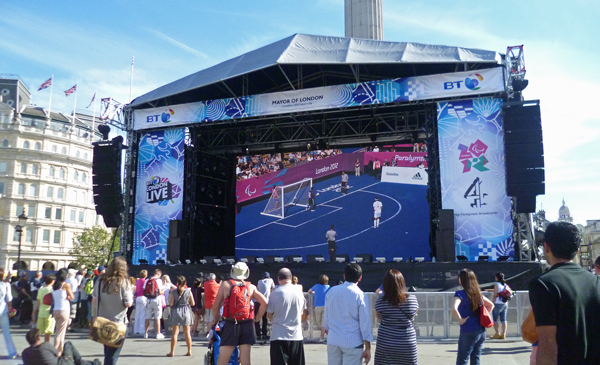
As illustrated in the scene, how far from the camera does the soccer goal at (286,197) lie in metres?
21.5

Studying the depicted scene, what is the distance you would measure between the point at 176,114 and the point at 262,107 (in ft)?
12.3

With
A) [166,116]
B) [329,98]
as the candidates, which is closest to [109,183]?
[166,116]

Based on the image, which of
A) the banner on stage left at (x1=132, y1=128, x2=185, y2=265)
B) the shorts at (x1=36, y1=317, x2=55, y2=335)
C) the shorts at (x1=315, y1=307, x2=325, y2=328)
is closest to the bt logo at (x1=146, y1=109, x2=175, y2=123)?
the banner on stage left at (x1=132, y1=128, x2=185, y2=265)

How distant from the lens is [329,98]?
57.8ft

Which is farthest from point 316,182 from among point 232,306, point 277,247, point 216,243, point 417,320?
point 232,306

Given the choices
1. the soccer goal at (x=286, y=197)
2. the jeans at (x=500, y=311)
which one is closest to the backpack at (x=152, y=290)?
the jeans at (x=500, y=311)

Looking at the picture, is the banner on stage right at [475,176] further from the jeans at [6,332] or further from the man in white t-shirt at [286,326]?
the jeans at [6,332]

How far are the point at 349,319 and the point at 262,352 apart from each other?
5.28 meters

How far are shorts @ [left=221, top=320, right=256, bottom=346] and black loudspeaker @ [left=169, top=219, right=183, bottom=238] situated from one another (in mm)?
13295

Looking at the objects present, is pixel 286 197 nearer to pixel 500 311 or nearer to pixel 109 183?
pixel 109 183

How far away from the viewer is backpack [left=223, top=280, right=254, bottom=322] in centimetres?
564

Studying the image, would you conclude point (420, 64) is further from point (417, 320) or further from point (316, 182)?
point (417, 320)

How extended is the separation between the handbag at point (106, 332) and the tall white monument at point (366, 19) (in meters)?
25.3

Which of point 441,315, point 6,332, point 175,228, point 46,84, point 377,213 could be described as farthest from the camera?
point 46,84
